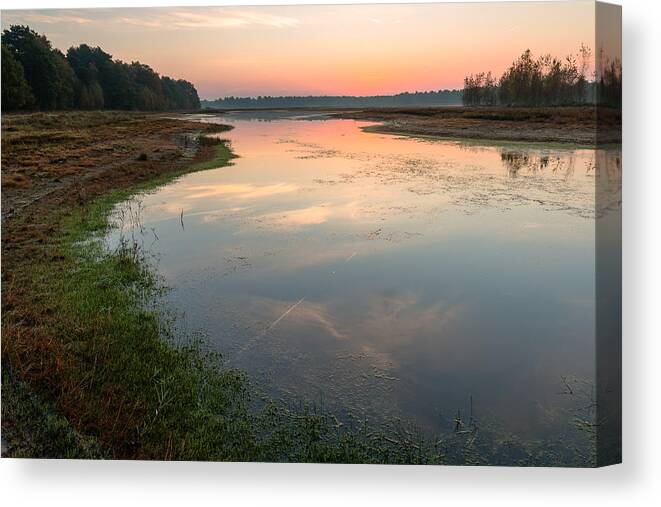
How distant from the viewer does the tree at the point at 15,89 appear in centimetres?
493

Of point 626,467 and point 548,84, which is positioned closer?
point 626,467

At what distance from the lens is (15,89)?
16.6 ft

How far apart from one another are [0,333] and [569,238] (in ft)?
16.6

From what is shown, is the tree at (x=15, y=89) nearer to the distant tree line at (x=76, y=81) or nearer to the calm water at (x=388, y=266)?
the distant tree line at (x=76, y=81)

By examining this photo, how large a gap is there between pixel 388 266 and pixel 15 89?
3.84 m

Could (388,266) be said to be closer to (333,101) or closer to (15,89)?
(333,101)

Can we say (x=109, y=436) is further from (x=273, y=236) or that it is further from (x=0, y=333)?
(x=273, y=236)

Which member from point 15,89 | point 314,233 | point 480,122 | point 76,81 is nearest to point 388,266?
point 314,233

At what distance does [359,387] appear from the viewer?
15.1ft

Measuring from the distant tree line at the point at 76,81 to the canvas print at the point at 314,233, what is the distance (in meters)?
0.02

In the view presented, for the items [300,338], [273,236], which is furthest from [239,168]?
[300,338]

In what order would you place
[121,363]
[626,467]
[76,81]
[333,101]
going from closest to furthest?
[626,467], [121,363], [76,81], [333,101]

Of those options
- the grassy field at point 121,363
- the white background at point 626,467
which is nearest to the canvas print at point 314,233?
the grassy field at point 121,363

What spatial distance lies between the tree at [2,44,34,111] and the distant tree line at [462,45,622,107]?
403 cm
